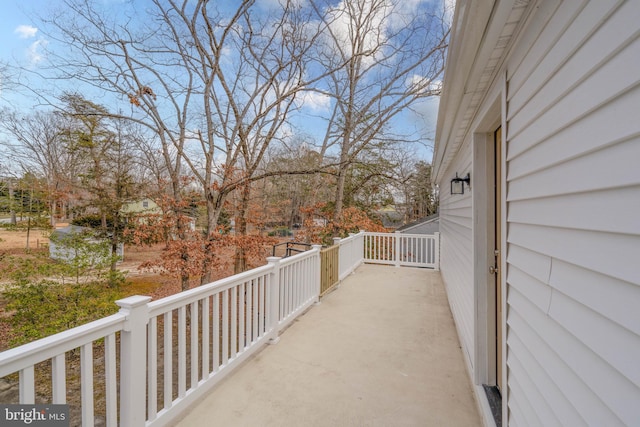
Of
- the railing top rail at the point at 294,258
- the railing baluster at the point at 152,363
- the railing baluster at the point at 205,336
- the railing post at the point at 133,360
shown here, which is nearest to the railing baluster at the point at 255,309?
the railing top rail at the point at 294,258

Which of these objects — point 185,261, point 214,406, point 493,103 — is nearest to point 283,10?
point 185,261

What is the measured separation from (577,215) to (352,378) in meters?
2.31

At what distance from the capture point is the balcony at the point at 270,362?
64.7 inches

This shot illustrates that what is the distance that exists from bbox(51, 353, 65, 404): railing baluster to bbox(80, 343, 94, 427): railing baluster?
0.08 meters

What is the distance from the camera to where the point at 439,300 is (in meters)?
5.03

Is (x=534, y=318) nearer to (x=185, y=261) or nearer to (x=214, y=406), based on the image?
(x=214, y=406)

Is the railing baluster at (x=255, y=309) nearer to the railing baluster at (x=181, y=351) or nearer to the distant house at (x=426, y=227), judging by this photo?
the railing baluster at (x=181, y=351)

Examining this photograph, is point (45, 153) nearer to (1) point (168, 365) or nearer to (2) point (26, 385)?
(1) point (168, 365)

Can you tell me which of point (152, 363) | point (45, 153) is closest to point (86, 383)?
point (152, 363)

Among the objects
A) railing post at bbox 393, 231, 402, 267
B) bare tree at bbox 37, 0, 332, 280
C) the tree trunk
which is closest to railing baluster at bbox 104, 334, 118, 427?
bare tree at bbox 37, 0, 332, 280

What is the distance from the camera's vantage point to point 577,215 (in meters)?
0.98

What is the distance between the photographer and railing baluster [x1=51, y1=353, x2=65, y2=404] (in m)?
1.37

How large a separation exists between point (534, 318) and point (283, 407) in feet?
6.11

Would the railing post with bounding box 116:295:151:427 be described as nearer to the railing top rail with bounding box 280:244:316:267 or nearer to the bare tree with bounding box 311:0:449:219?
the railing top rail with bounding box 280:244:316:267
